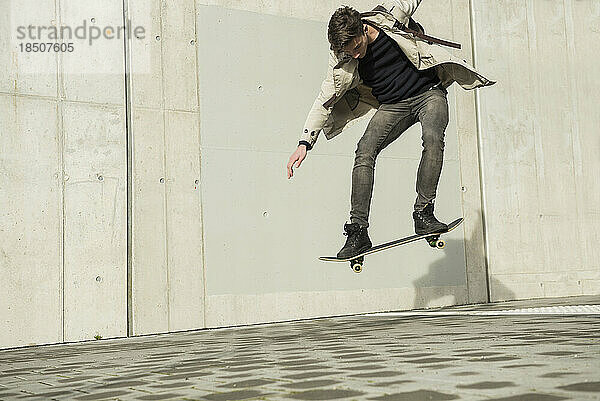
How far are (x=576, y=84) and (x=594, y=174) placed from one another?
124 centimetres

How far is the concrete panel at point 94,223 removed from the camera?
7.24m

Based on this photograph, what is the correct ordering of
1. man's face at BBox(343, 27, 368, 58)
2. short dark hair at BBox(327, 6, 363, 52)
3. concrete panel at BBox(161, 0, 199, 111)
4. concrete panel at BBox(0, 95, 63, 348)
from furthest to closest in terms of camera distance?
1. concrete panel at BBox(161, 0, 199, 111)
2. concrete panel at BBox(0, 95, 63, 348)
3. man's face at BBox(343, 27, 368, 58)
4. short dark hair at BBox(327, 6, 363, 52)

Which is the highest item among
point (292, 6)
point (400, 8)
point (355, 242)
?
point (292, 6)

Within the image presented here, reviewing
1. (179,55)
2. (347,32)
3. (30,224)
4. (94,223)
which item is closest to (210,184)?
(94,223)

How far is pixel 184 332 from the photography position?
747 cm

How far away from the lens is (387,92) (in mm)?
5129

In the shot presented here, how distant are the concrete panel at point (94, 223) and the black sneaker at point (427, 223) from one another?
331 cm

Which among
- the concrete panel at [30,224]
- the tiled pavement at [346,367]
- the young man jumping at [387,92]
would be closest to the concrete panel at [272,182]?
the concrete panel at [30,224]

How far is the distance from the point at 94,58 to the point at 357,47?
11.8ft

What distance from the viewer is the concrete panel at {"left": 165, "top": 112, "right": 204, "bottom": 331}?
7.68 m

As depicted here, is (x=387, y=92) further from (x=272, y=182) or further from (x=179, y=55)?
(x=179, y=55)

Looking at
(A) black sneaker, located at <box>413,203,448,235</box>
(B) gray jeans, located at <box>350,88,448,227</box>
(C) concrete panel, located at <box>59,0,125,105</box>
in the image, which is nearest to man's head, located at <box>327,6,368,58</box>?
(B) gray jeans, located at <box>350,88,448,227</box>

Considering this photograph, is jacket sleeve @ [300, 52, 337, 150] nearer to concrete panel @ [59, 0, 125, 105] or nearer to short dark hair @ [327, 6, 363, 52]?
short dark hair @ [327, 6, 363, 52]

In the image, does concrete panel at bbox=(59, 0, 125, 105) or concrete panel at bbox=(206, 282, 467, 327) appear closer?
concrete panel at bbox=(59, 0, 125, 105)
